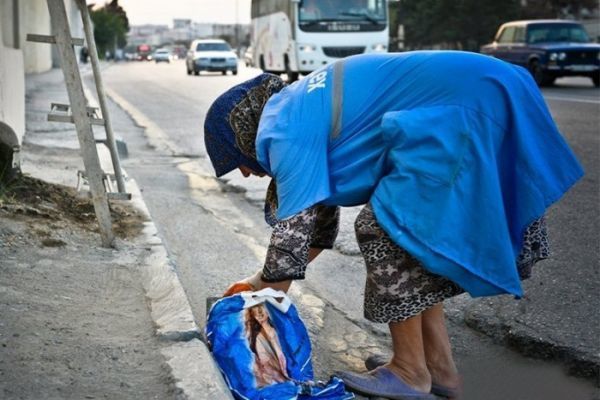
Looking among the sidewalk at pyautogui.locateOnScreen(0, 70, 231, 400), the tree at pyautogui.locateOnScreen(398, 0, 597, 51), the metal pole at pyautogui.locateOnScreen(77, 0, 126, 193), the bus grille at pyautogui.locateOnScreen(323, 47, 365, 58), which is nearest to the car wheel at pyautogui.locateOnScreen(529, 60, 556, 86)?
the bus grille at pyautogui.locateOnScreen(323, 47, 365, 58)

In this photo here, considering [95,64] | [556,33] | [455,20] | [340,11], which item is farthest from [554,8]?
[95,64]

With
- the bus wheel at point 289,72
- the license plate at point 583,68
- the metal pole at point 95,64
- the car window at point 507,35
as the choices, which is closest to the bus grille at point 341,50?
the bus wheel at point 289,72

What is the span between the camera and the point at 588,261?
5043mm

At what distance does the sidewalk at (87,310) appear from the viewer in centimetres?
281

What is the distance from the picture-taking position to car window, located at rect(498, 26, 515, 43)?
890 inches

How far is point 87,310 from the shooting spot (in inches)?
140

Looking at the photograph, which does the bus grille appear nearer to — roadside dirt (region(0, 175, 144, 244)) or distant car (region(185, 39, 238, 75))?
distant car (region(185, 39, 238, 75))

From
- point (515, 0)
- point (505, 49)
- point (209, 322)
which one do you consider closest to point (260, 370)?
point (209, 322)

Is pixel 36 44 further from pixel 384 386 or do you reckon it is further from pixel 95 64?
pixel 384 386

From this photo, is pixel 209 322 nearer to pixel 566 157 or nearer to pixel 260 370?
pixel 260 370

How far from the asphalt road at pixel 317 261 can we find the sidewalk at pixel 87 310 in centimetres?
30

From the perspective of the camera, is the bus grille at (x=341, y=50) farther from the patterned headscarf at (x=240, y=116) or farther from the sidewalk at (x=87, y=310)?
the patterned headscarf at (x=240, y=116)

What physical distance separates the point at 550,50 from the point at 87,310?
1936 centimetres

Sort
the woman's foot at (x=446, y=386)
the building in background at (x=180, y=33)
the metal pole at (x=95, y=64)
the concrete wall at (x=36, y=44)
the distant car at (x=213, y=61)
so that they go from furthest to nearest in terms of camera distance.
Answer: the building in background at (x=180, y=33)
the distant car at (x=213, y=61)
the concrete wall at (x=36, y=44)
the metal pole at (x=95, y=64)
the woman's foot at (x=446, y=386)
